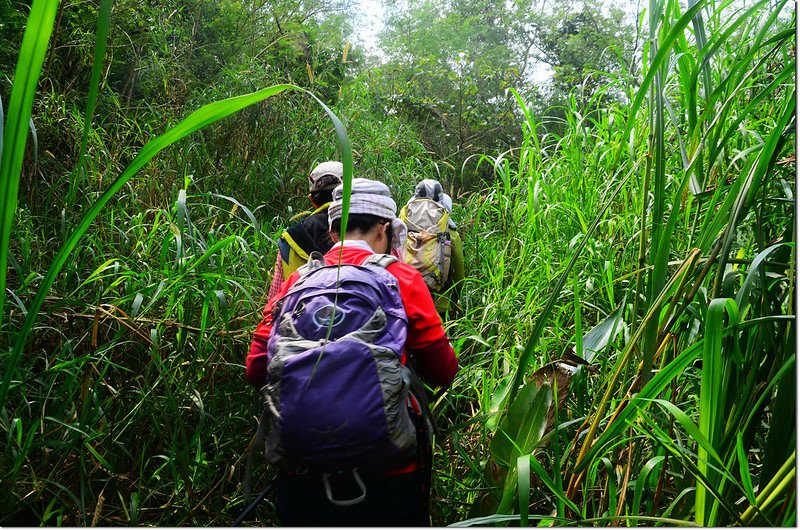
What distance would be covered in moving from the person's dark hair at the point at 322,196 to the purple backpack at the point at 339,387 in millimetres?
1372

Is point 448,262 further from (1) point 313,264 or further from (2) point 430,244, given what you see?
(1) point 313,264

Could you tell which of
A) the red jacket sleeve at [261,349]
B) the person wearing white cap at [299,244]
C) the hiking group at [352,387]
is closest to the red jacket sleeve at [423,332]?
the hiking group at [352,387]

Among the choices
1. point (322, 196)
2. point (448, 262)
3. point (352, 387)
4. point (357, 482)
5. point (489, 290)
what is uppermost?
point (322, 196)

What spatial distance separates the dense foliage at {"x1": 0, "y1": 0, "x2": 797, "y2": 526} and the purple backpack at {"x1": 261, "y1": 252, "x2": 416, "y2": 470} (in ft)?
1.06

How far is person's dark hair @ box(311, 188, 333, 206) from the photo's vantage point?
2.79m

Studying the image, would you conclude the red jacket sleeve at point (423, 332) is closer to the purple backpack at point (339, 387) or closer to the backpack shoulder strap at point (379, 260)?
the backpack shoulder strap at point (379, 260)

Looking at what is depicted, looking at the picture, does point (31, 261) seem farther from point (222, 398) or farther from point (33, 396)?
point (222, 398)

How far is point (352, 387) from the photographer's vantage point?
1.36 meters

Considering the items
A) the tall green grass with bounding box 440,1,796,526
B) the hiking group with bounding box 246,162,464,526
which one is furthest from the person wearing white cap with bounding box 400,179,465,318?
the hiking group with bounding box 246,162,464,526

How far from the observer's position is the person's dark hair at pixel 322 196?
9.15ft

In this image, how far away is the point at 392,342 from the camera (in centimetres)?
145

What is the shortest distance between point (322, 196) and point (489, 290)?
961 mm

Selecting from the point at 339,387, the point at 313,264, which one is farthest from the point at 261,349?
the point at 339,387

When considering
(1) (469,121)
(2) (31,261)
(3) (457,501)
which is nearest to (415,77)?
(1) (469,121)
